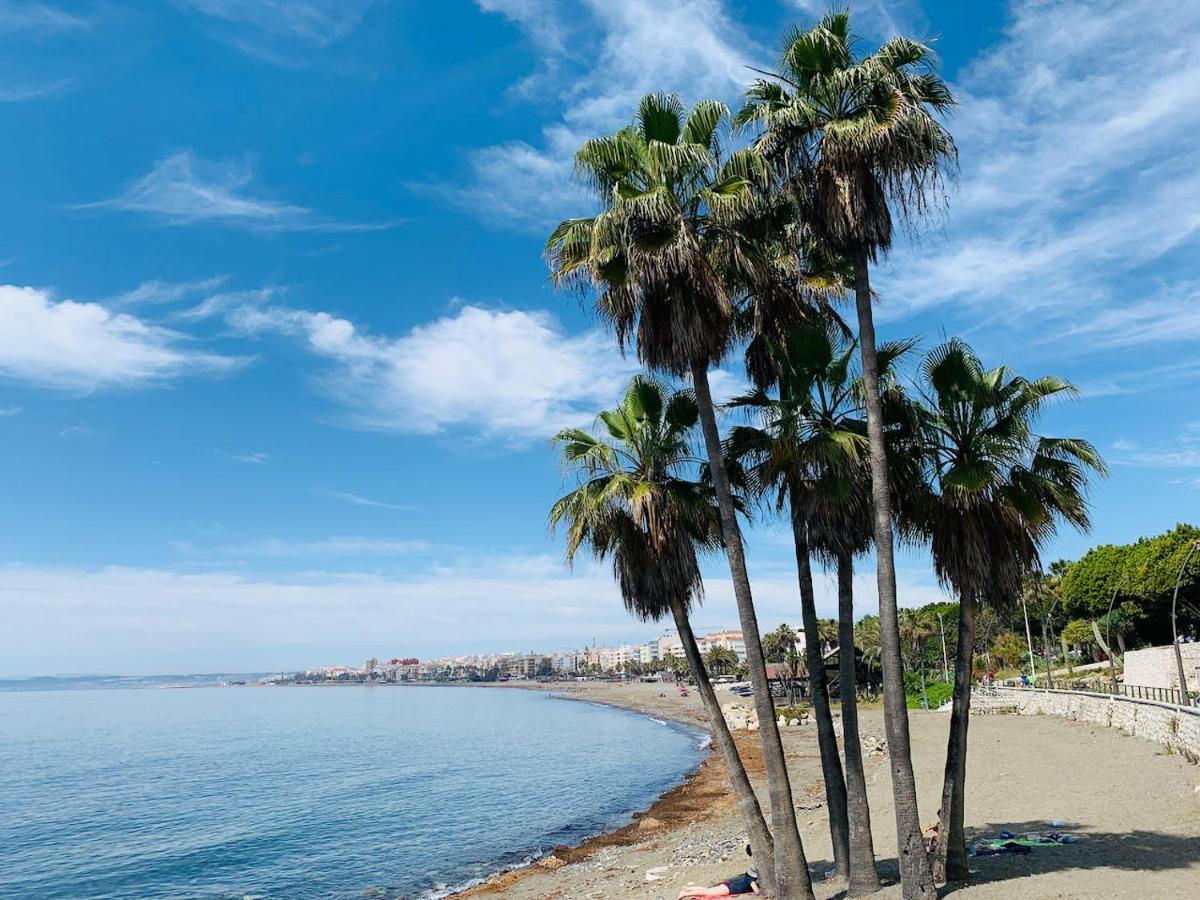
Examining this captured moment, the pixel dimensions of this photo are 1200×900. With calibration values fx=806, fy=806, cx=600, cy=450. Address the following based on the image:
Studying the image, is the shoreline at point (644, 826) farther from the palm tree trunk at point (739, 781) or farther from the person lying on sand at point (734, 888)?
the palm tree trunk at point (739, 781)

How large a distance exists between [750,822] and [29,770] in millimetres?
82180

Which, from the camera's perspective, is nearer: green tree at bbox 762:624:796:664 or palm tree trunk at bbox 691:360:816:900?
palm tree trunk at bbox 691:360:816:900

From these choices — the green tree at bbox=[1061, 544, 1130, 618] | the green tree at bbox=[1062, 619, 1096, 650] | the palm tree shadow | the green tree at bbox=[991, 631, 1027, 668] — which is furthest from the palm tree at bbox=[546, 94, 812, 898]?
the green tree at bbox=[991, 631, 1027, 668]

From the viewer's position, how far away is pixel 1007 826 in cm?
1806

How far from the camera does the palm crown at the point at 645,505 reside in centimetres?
1292

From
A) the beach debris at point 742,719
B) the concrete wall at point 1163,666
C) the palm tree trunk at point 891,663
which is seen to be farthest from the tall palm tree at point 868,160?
the beach debris at point 742,719

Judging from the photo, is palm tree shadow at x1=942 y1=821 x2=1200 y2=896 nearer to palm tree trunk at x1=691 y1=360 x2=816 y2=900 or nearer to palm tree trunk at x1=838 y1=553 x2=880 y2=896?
palm tree trunk at x1=838 y1=553 x2=880 y2=896

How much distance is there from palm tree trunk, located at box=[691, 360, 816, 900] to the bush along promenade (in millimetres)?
35

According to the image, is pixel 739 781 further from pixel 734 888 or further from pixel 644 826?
pixel 644 826

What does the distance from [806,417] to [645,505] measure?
9.84 feet

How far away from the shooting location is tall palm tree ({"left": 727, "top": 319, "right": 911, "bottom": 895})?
40.0 feet

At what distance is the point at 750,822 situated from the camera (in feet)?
41.4

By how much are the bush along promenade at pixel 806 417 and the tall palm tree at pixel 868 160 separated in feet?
0.10

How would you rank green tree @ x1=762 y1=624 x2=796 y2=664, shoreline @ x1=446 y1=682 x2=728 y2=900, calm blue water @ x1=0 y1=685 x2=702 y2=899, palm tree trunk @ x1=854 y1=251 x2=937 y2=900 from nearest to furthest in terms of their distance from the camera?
palm tree trunk @ x1=854 y1=251 x2=937 y2=900
shoreline @ x1=446 y1=682 x2=728 y2=900
calm blue water @ x1=0 y1=685 x2=702 y2=899
green tree @ x1=762 y1=624 x2=796 y2=664
